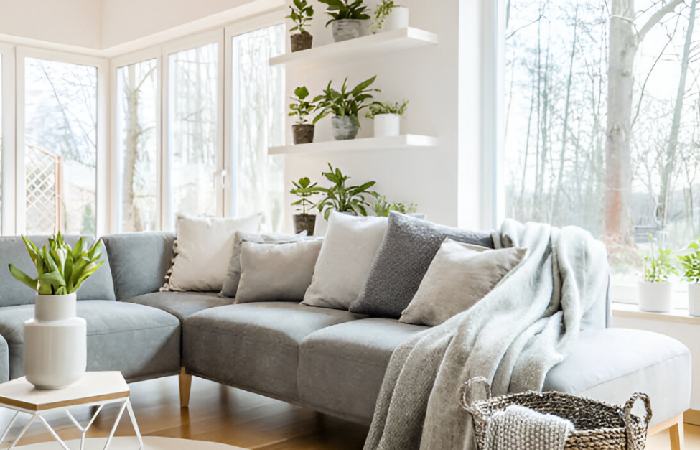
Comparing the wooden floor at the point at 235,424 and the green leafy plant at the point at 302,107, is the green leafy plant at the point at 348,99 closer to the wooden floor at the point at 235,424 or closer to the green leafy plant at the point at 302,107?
the green leafy plant at the point at 302,107

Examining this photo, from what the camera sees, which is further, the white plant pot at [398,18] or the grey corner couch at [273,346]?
the white plant pot at [398,18]

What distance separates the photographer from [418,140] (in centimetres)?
403

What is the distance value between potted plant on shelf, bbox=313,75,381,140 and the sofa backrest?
149cm

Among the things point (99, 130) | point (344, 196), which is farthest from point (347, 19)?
point (99, 130)

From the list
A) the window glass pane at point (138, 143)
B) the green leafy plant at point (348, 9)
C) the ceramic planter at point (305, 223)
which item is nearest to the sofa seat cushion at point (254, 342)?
the ceramic planter at point (305, 223)

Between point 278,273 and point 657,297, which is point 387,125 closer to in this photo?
point 278,273

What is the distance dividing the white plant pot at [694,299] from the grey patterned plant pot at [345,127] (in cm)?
196

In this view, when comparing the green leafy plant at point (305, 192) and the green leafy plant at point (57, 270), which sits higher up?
the green leafy plant at point (305, 192)

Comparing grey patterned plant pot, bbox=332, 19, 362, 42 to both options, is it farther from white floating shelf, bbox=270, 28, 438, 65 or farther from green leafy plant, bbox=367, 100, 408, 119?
green leafy plant, bbox=367, 100, 408, 119

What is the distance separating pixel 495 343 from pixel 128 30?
4.89 m

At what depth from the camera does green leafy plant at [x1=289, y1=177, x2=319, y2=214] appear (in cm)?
449

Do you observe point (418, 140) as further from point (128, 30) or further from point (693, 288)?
point (128, 30)

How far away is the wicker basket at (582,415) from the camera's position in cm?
176

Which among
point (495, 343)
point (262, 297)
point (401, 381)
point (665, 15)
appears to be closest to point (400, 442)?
point (401, 381)
